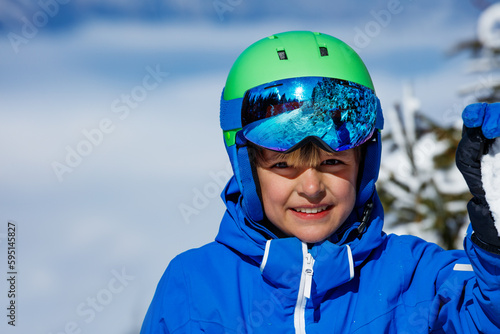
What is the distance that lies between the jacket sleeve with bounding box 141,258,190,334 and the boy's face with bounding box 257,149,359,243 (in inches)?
17.0

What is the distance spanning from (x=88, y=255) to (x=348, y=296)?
277cm

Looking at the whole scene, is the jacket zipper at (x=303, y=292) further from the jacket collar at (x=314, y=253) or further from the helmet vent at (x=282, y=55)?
the helmet vent at (x=282, y=55)

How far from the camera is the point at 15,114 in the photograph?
4.98 metres

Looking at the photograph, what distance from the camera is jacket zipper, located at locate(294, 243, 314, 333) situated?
1896 millimetres

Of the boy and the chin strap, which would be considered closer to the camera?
the boy

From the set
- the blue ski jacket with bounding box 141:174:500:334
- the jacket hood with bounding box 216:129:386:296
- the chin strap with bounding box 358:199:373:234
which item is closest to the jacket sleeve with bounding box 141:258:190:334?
the blue ski jacket with bounding box 141:174:500:334

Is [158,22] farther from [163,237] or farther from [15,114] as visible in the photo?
[163,237]

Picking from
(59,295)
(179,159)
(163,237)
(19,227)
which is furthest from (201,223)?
(19,227)

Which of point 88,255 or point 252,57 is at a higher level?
point 252,57

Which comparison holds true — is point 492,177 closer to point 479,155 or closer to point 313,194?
point 479,155

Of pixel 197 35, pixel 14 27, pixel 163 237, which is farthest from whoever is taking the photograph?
pixel 197 35

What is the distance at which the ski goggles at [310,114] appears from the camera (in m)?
1.97

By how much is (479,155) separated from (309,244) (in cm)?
76

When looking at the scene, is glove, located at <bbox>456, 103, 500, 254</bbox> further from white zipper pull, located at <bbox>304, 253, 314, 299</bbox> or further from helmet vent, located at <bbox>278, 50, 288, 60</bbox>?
helmet vent, located at <bbox>278, 50, 288, 60</bbox>
